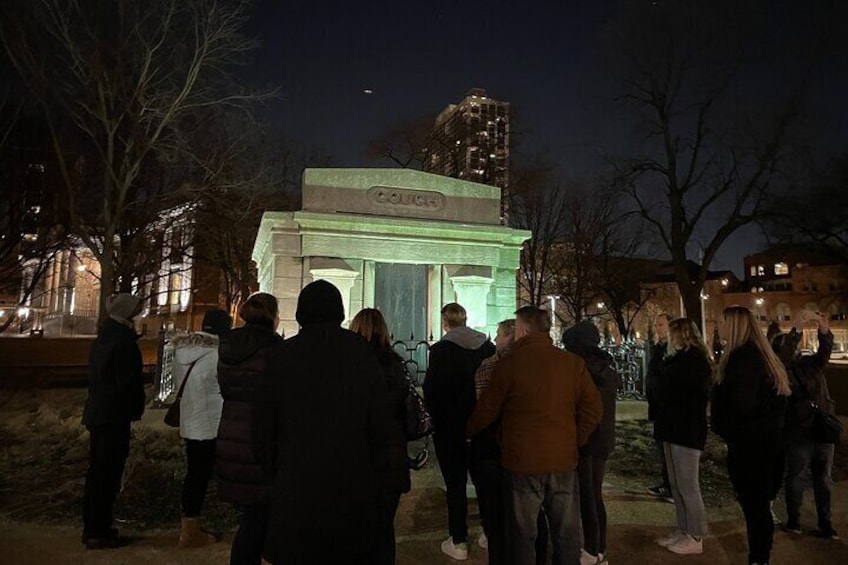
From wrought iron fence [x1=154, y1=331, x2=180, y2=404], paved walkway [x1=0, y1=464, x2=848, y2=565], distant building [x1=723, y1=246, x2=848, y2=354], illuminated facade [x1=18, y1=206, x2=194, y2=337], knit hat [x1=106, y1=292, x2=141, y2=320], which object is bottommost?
paved walkway [x1=0, y1=464, x2=848, y2=565]

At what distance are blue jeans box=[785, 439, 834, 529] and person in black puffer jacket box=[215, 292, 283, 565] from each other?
5112 millimetres

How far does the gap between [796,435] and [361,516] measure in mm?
4983

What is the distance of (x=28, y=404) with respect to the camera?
44.7ft

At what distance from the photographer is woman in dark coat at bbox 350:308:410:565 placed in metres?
3.02

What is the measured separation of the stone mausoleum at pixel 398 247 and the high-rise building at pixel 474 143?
16352 mm

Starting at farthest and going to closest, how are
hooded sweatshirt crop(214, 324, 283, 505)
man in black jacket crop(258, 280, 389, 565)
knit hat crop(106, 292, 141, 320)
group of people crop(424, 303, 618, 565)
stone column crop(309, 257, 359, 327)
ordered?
stone column crop(309, 257, 359, 327)
knit hat crop(106, 292, 141, 320)
group of people crop(424, 303, 618, 565)
hooded sweatshirt crop(214, 324, 283, 505)
man in black jacket crop(258, 280, 389, 565)

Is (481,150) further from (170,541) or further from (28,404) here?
(170,541)

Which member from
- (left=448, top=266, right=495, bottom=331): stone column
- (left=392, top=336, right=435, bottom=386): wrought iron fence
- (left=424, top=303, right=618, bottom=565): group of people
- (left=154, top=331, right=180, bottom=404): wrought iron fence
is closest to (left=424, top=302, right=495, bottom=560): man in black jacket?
(left=424, top=303, right=618, bottom=565): group of people

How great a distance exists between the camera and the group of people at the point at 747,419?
4453 millimetres

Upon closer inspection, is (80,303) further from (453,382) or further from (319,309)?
(319,309)

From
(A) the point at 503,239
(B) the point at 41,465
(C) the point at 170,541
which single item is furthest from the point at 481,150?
(C) the point at 170,541

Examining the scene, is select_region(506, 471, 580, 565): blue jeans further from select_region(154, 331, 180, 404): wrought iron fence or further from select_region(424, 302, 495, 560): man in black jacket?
select_region(154, 331, 180, 404): wrought iron fence

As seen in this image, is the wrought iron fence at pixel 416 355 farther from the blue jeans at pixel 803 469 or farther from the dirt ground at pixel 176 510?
the blue jeans at pixel 803 469

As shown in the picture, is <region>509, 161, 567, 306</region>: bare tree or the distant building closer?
<region>509, 161, 567, 306</region>: bare tree
